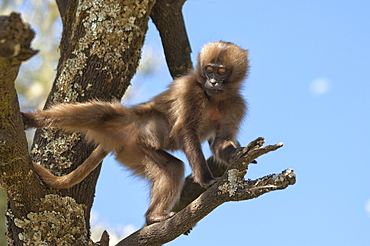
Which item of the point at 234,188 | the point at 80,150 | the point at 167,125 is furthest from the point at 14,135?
the point at 167,125

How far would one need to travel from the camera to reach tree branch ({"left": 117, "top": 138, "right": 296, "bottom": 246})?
11.5 feet

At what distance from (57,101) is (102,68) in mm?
543

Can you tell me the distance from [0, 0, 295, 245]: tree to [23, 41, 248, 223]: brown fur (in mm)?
244

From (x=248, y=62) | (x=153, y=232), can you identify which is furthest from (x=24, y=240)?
(x=248, y=62)

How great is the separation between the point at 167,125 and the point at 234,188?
1.74m

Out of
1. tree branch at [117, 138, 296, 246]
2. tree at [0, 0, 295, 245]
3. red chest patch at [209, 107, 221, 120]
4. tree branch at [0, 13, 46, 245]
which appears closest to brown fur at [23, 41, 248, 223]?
red chest patch at [209, 107, 221, 120]

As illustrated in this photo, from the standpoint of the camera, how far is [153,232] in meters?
4.20

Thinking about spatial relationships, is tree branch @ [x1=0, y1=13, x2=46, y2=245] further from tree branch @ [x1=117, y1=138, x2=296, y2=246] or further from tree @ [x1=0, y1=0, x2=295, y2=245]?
tree branch @ [x1=117, y1=138, x2=296, y2=246]

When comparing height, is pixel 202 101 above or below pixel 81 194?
above

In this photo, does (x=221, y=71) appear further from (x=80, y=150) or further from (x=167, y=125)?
(x=80, y=150)

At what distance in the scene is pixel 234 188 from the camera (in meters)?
3.66

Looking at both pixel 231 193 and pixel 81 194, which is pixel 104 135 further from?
pixel 231 193

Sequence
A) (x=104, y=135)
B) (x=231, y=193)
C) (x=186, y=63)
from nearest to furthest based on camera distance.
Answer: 1. (x=231, y=193)
2. (x=104, y=135)
3. (x=186, y=63)

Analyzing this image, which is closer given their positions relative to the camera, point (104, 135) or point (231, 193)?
point (231, 193)
